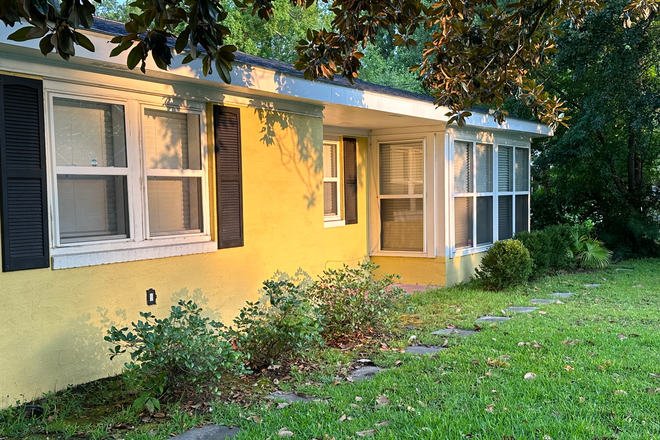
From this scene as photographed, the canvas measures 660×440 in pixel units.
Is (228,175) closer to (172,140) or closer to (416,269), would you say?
(172,140)

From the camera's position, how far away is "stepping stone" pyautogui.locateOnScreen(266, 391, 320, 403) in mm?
4322

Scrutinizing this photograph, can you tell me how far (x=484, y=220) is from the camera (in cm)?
1091

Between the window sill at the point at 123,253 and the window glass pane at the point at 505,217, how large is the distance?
7254mm

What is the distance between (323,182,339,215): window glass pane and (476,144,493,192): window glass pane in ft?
9.69

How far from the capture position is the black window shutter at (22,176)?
423cm

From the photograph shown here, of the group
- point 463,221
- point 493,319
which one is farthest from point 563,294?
point 493,319

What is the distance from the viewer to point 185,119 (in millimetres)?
5773

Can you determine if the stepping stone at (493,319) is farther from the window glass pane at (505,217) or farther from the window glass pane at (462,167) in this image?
the window glass pane at (505,217)

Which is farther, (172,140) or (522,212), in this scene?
(522,212)

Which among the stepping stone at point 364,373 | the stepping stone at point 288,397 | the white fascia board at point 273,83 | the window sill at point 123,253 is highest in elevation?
the white fascia board at point 273,83

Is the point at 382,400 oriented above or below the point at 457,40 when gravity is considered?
below

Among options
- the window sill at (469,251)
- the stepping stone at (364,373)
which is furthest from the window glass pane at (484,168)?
the stepping stone at (364,373)

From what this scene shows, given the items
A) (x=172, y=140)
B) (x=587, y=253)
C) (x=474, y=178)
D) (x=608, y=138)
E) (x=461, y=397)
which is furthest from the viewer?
(x=608, y=138)

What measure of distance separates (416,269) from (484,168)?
259 centimetres
